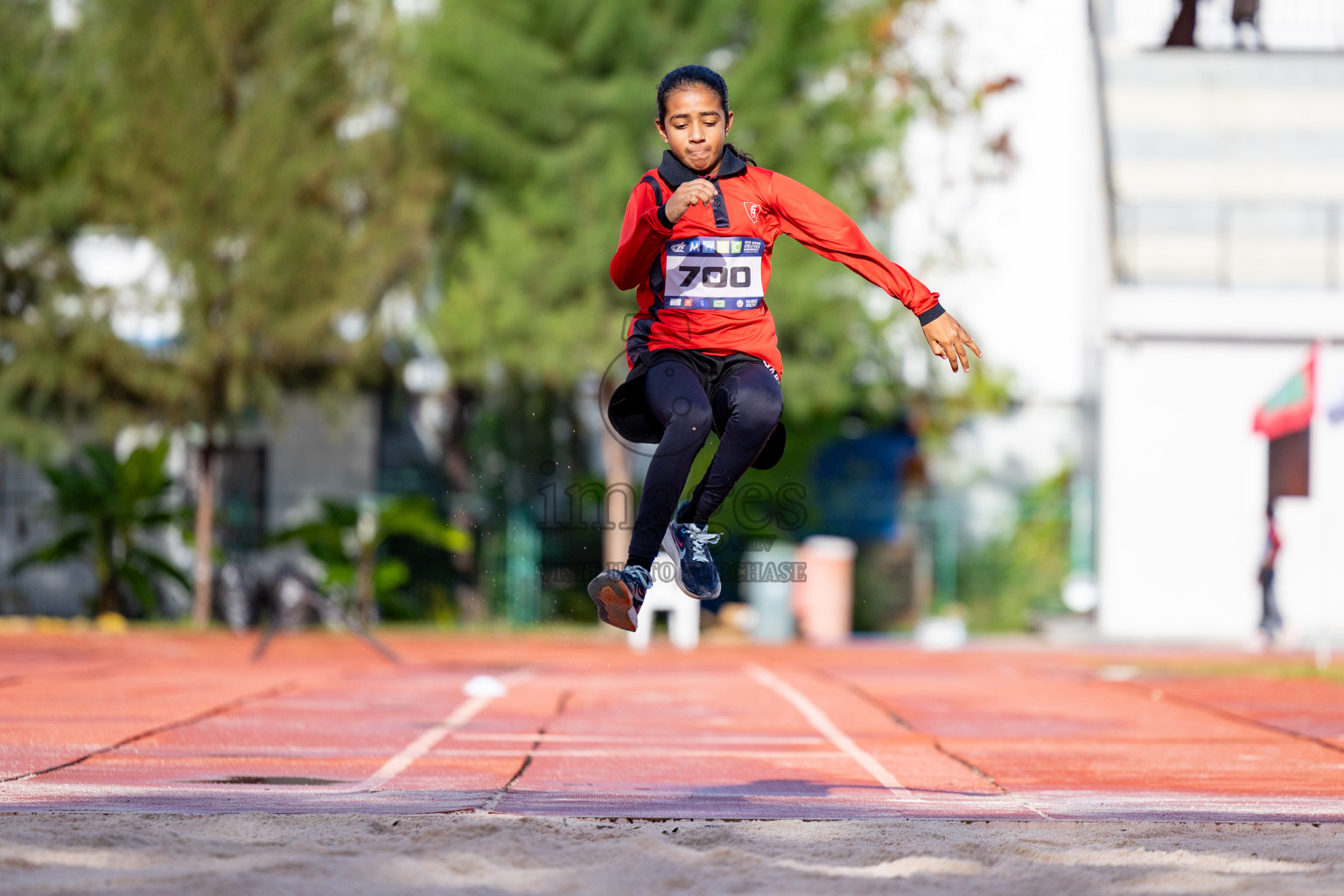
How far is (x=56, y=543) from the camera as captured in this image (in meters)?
19.9

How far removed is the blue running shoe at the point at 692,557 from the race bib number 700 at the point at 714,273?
0.68m

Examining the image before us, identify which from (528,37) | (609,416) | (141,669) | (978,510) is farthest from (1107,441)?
(609,416)

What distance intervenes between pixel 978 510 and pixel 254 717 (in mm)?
16957

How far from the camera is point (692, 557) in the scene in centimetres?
488

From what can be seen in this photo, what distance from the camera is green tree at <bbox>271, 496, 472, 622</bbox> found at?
20.6m

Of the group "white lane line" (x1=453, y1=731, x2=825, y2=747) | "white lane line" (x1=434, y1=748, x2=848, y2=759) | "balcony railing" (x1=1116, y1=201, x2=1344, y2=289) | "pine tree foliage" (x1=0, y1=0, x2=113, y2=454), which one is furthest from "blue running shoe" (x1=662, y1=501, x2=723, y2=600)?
"balcony railing" (x1=1116, y1=201, x2=1344, y2=289)

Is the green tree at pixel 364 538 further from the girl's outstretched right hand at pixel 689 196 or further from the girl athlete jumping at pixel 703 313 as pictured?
the girl's outstretched right hand at pixel 689 196

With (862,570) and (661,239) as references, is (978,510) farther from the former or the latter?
(661,239)

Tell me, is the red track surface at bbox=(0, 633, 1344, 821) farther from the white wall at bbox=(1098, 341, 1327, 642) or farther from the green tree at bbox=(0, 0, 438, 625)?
the green tree at bbox=(0, 0, 438, 625)

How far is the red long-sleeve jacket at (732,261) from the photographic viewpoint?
15.7ft

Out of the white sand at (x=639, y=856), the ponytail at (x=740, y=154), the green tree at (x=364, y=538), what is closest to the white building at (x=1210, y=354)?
the green tree at (x=364, y=538)

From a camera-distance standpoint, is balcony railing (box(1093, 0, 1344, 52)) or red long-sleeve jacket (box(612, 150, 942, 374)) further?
balcony railing (box(1093, 0, 1344, 52))

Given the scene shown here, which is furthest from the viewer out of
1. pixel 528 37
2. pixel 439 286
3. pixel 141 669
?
pixel 439 286

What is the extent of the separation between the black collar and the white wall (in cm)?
1635
